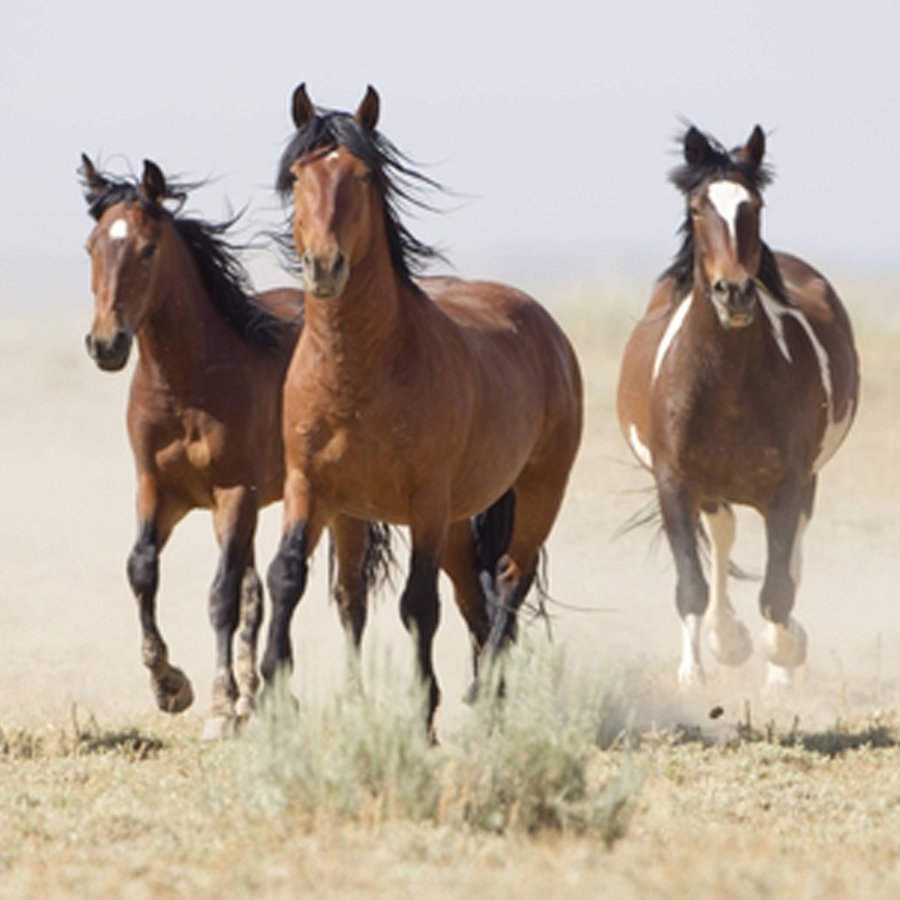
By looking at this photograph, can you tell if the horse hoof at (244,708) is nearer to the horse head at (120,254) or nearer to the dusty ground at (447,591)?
the dusty ground at (447,591)

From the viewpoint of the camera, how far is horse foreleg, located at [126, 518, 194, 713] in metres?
8.69

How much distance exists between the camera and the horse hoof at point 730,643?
11.0m

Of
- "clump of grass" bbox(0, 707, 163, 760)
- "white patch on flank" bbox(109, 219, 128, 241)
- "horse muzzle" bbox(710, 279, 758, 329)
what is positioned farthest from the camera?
"horse muzzle" bbox(710, 279, 758, 329)

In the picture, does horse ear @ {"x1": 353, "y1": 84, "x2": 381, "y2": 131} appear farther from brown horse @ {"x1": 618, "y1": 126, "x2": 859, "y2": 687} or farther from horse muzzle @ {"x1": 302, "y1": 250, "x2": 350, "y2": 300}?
brown horse @ {"x1": 618, "y1": 126, "x2": 859, "y2": 687}

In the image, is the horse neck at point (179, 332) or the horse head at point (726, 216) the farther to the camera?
the horse head at point (726, 216)

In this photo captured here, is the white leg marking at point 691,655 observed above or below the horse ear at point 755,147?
below

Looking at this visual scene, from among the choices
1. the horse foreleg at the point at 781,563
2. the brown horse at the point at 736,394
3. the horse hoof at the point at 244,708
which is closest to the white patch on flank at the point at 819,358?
the brown horse at the point at 736,394

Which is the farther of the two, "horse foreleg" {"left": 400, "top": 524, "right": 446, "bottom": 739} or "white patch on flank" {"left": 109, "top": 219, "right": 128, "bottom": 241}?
"white patch on flank" {"left": 109, "top": 219, "right": 128, "bottom": 241}

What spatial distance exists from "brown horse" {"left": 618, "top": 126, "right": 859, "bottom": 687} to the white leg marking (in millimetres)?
163

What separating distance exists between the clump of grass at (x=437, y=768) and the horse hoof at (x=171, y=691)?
2.81 meters

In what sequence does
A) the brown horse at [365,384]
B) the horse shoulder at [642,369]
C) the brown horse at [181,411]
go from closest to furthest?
1. the brown horse at [365,384]
2. the brown horse at [181,411]
3. the horse shoulder at [642,369]

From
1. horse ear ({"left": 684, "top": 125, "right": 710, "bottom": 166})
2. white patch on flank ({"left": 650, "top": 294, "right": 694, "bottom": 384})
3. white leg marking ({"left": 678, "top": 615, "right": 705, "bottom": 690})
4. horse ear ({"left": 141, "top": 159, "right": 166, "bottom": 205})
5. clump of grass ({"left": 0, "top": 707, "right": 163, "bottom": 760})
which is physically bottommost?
clump of grass ({"left": 0, "top": 707, "right": 163, "bottom": 760})

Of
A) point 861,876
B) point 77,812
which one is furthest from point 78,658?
point 861,876

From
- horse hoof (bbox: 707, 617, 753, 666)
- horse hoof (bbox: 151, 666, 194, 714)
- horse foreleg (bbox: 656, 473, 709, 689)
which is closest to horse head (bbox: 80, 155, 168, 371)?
horse hoof (bbox: 151, 666, 194, 714)
